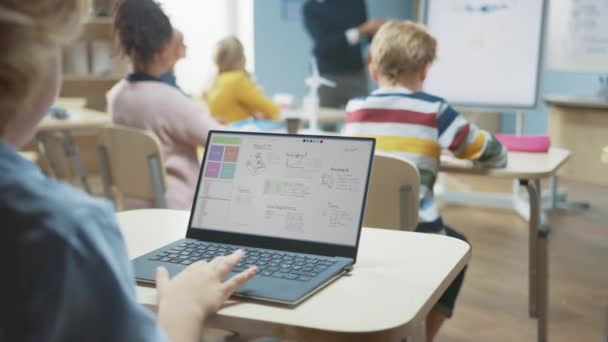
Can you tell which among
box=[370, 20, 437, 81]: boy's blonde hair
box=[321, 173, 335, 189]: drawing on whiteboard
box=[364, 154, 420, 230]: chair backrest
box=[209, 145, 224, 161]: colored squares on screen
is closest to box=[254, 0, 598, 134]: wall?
box=[370, 20, 437, 81]: boy's blonde hair

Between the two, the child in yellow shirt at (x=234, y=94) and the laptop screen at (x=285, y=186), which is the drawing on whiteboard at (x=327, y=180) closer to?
the laptop screen at (x=285, y=186)

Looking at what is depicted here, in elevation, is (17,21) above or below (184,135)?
above

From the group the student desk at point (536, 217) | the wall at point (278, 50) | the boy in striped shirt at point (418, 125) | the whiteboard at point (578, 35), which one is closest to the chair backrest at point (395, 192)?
the boy in striped shirt at point (418, 125)

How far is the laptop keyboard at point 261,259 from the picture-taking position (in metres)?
0.99

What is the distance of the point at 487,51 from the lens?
4.26 metres

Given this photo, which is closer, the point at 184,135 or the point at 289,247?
the point at 289,247

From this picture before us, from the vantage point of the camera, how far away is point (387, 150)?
204 centimetres

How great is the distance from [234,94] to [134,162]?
1282 mm

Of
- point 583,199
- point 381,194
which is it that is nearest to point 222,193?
point 381,194

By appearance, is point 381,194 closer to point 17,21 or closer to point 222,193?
point 222,193

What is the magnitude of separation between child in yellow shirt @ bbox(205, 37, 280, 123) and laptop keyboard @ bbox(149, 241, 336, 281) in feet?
7.75

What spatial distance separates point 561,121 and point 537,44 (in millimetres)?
509

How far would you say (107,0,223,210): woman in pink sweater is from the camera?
91.0 inches

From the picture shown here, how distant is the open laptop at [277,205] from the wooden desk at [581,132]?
3.35 meters
